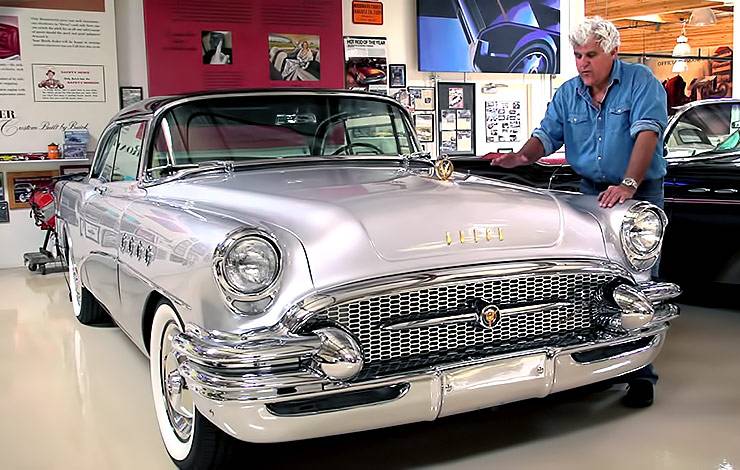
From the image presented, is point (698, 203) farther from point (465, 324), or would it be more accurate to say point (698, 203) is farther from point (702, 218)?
point (465, 324)

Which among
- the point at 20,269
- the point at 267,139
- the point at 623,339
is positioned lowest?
the point at 20,269

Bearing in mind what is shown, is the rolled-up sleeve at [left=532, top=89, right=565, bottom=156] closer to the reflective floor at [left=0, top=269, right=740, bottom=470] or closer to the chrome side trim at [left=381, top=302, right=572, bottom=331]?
the reflective floor at [left=0, top=269, right=740, bottom=470]

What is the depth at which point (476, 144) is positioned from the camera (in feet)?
30.9

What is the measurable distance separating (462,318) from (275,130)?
4.70ft

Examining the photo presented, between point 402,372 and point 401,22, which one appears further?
point 401,22

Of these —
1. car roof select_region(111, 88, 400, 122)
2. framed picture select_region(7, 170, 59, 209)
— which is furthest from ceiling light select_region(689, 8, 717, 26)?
framed picture select_region(7, 170, 59, 209)

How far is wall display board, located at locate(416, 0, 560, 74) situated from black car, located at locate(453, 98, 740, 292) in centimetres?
426

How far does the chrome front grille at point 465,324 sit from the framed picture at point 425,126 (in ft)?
21.4

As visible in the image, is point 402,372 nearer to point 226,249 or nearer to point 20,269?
point 226,249

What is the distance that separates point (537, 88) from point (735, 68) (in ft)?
8.15

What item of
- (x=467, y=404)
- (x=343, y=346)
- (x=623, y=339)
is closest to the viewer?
(x=343, y=346)

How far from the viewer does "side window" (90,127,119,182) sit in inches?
157

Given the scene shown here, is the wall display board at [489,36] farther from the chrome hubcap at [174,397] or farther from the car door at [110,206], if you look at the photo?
the chrome hubcap at [174,397]

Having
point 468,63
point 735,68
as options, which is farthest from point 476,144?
point 735,68
